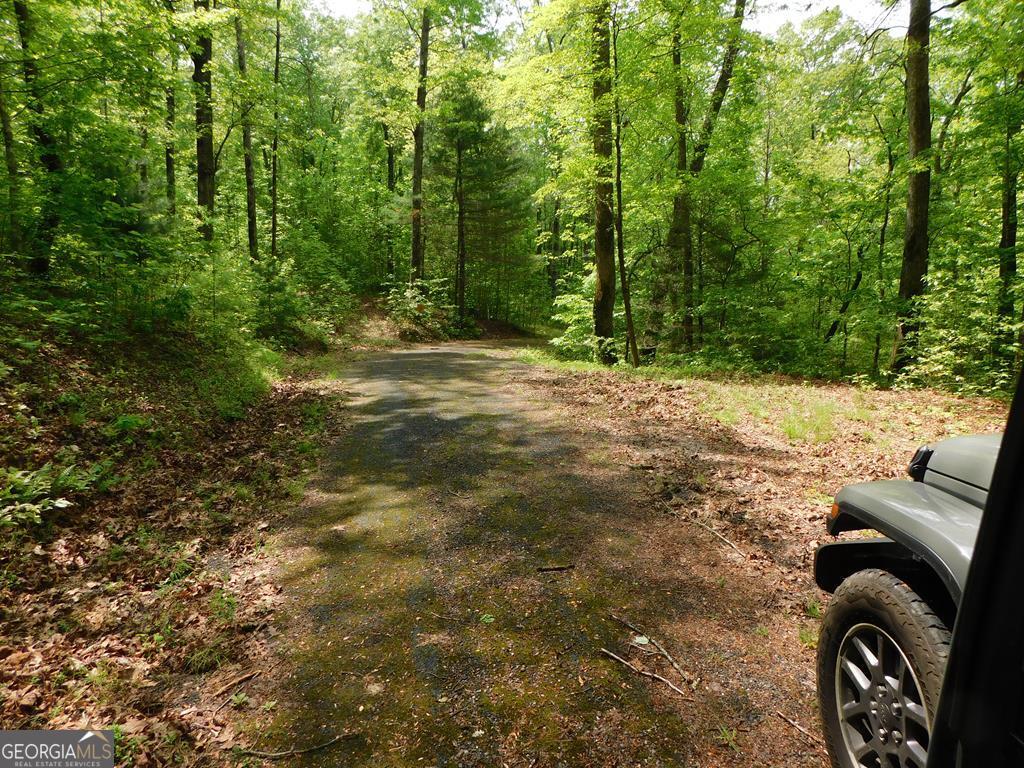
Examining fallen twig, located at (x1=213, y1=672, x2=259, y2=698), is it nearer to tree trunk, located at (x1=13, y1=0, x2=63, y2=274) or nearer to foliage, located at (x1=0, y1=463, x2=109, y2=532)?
foliage, located at (x1=0, y1=463, x2=109, y2=532)

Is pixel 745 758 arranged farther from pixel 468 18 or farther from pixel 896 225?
pixel 468 18

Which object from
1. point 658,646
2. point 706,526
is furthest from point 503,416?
point 658,646

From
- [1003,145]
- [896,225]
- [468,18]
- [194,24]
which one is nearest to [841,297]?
[896,225]

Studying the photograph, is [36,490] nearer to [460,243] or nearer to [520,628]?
[520,628]

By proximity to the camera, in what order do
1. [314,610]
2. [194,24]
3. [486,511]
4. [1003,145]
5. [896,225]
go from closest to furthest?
[314,610], [486,511], [194,24], [1003,145], [896,225]

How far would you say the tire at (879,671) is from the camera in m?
1.74

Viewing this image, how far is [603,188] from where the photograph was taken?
13.4 m

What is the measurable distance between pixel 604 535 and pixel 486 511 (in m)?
1.24

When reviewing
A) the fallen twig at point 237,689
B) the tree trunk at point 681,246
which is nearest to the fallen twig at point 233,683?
the fallen twig at point 237,689

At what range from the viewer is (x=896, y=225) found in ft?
48.2

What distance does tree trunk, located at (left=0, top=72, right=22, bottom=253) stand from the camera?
7.27 metres

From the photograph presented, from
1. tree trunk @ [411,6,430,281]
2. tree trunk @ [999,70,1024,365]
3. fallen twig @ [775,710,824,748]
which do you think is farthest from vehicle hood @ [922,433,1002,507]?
tree trunk @ [411,6,430,281]

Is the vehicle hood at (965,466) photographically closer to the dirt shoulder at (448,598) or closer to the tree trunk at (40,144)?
the dirt shoulder at (448,598)

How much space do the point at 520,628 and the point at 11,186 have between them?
32.3 feet
